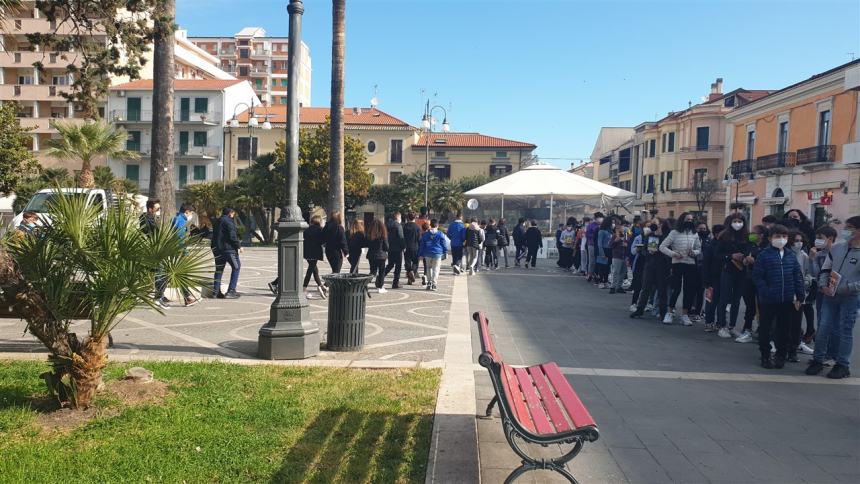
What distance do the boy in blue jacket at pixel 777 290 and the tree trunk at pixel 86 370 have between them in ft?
22.4

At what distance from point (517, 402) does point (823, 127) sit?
1462 inches

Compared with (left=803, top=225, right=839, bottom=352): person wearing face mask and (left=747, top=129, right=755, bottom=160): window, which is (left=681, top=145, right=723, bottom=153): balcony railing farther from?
(left=803, top=225, right=839, bottom=352): person wearing face mask

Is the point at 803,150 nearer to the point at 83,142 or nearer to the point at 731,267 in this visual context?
the point at 731,267

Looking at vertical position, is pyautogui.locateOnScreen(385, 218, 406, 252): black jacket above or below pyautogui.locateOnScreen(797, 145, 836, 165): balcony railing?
below

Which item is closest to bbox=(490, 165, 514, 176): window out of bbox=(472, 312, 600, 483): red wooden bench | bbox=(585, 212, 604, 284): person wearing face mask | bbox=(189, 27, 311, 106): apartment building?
bbox=(585, 212, 604, 284): person wearing face mask

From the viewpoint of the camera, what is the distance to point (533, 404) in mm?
3723

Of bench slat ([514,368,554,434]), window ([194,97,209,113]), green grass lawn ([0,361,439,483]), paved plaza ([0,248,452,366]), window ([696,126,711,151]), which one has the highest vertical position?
window ([194,97,209,113])

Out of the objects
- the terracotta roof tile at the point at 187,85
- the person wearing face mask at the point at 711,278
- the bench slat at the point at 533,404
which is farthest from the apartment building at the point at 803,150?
the terracotta roof tile at the point at 187,85

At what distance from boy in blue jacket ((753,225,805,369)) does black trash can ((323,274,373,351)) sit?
463cm

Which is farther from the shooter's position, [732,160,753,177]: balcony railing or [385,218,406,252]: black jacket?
[732,160,753,177]: balcony railing

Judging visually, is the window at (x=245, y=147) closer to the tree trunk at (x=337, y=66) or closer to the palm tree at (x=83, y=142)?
the palm tree at (x=83, y=142)

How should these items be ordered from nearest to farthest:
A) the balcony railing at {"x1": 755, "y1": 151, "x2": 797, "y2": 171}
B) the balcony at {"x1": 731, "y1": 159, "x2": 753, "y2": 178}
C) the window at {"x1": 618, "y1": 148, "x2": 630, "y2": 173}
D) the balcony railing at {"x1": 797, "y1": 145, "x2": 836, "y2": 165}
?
the balcony railing at {"x1": 797, "y1": 145, "x2": 836, "y2": 165} < the balcony railing at {"x1": 755, "y1": 151, "x2": 797, "y2": 171} < the balcony at {"x1": 731, "y1": 159, "x2": 753, "y2": 178} < the window at {"x1": 618, "y1": 148, "x2": 630, "y2": 173}

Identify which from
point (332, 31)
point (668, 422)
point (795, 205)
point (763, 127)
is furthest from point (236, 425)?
point (763, 127)

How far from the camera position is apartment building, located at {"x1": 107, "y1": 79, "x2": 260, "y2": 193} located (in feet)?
182
